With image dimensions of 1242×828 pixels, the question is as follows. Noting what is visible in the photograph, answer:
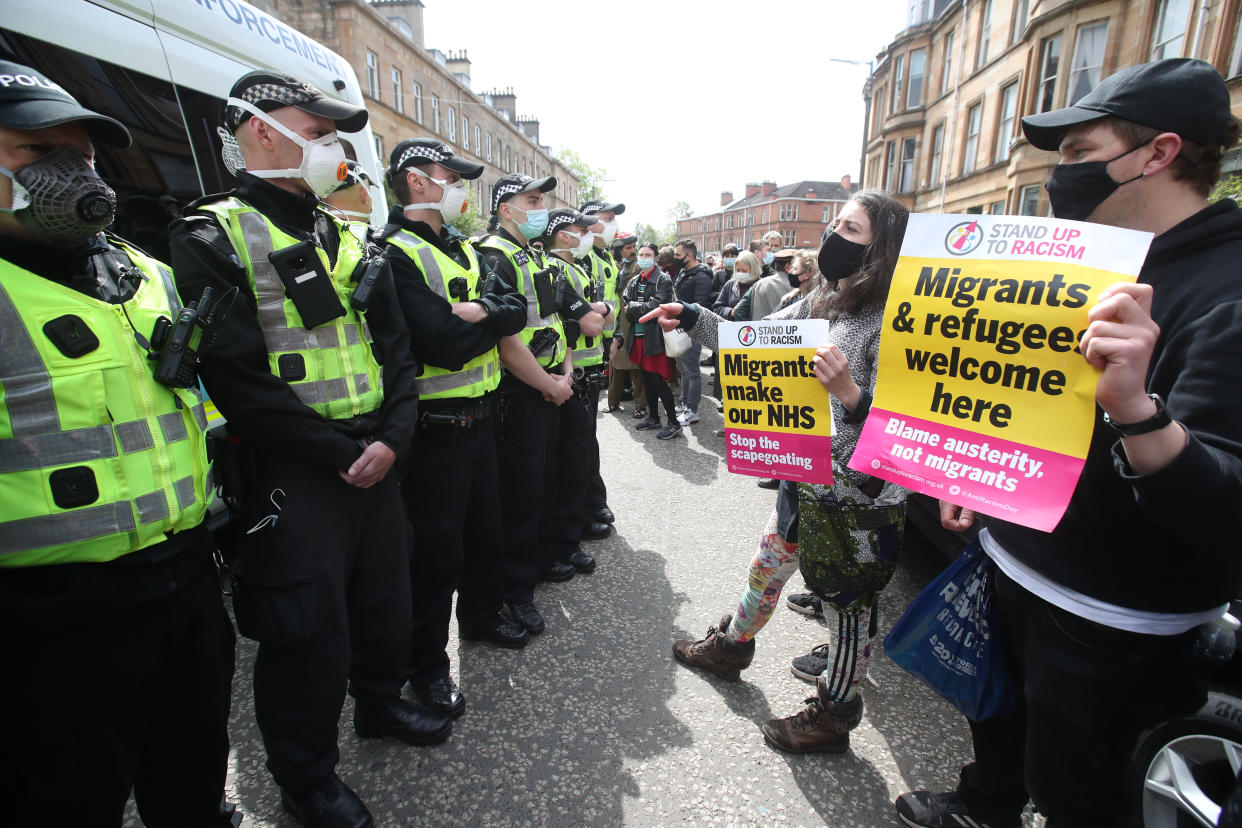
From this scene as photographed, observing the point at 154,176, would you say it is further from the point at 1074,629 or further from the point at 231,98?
the point at 1074,629

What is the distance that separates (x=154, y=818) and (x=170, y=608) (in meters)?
0.68

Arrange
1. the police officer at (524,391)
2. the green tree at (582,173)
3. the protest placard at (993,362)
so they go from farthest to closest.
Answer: the green tree at (582,173) → the police officer at (524,391) → the protest placard at (993,362)

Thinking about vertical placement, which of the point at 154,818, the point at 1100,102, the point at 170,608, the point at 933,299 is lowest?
the point at 154,818

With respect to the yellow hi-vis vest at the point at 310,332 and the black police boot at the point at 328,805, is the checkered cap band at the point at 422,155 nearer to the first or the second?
the yellow hi-vis vest at the point at 310,332

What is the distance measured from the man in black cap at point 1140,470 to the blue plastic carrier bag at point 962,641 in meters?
0.21

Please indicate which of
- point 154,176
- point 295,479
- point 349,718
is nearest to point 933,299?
point 295,479

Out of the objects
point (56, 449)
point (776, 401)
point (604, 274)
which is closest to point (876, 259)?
point (776, 401)

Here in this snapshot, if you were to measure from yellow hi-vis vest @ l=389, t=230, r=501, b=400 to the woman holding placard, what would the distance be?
1.44 metres

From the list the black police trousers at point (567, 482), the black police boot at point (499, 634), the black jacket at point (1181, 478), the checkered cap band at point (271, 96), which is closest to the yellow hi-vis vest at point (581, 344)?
the black police trousers at point (567, 482)

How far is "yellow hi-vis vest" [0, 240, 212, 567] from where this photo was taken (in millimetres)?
1343

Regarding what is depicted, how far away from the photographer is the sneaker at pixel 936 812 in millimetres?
1988

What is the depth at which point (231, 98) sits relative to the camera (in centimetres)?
194

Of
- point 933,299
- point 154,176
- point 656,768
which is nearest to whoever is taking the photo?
point 933,299

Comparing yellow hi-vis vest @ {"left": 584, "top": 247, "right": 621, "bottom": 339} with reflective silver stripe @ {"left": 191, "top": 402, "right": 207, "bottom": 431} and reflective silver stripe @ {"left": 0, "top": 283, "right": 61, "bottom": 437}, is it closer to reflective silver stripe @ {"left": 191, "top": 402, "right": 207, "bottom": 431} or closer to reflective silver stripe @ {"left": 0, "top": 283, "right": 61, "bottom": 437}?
reflective silver stripe @ {"left": 191, "top": 402, "right": 207, "bottom": 431}
